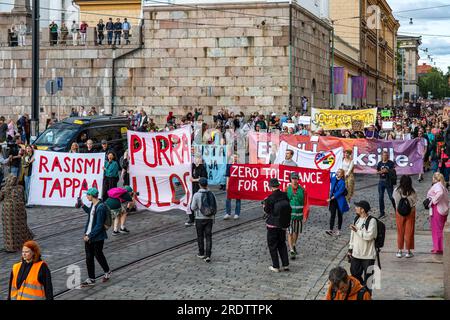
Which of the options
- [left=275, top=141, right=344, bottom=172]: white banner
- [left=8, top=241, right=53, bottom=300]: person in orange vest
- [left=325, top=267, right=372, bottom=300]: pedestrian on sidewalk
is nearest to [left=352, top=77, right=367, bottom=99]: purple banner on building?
[left=275, top=141, right=344, bottom=172]: white banner

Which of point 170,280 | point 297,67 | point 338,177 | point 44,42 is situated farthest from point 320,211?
point 44,42

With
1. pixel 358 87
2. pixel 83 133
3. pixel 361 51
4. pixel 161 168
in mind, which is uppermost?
pixel 361 51

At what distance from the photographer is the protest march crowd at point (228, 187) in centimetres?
1089

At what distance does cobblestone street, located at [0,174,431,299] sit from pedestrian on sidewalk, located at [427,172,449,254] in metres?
1.66

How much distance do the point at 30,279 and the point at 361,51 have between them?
2788 inches

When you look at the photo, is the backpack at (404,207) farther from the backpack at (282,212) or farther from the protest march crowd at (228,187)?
the backpack at (282,212)

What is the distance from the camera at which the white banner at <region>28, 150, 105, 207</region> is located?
18.3 metres

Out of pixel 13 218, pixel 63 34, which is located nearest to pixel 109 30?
pixel 63 34

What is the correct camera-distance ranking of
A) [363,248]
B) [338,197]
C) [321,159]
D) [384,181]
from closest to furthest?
[363,248]
[338,197]
[384,181]
[321,159]

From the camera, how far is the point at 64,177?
18469 millimetres

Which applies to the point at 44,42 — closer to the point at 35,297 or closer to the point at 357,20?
the point at 35,297

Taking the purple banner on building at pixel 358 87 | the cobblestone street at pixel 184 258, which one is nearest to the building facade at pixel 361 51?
the purple banner on building at pixel 358 87

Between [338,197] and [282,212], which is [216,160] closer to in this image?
[338,197]
